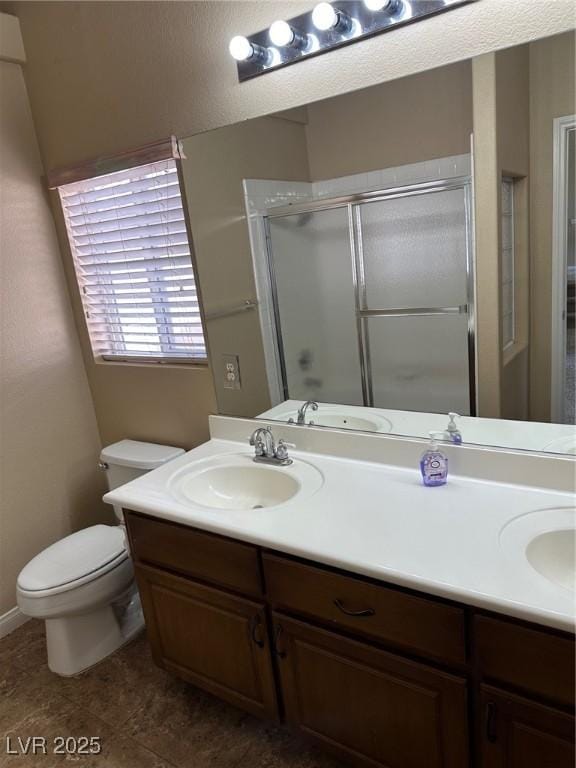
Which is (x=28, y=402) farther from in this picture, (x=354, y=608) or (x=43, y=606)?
(x=354, y=608)

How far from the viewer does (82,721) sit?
6.24ft

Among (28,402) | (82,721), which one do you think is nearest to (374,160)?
(28,402)

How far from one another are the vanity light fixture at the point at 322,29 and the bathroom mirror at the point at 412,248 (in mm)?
144

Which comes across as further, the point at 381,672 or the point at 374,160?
the point at 374,160

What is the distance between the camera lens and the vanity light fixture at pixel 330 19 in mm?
1459

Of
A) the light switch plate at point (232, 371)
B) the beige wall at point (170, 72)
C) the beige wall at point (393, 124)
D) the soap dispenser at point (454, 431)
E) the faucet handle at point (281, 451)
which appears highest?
the beige wall at point (170, 72)

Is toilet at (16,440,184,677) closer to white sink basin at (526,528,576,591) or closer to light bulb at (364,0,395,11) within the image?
white sink basin at (526,528,576,591)

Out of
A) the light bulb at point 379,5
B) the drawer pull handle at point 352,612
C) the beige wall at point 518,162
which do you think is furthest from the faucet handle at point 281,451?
the light bulb at point 379,5

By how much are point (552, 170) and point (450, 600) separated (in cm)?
105

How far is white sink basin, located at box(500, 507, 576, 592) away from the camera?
124cm

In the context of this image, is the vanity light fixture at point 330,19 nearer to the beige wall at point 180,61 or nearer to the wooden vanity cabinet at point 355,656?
the beige wall at point 180,61

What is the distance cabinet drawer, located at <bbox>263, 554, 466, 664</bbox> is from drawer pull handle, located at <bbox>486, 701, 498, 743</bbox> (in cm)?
10

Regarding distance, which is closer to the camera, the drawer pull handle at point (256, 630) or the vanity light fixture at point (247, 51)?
the drawer pull handle at point (256, 630)

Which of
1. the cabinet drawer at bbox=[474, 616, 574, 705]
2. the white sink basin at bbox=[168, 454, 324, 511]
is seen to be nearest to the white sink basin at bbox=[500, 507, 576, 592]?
the cabinet drawer at bbox=[474, 616, 574, 705]
